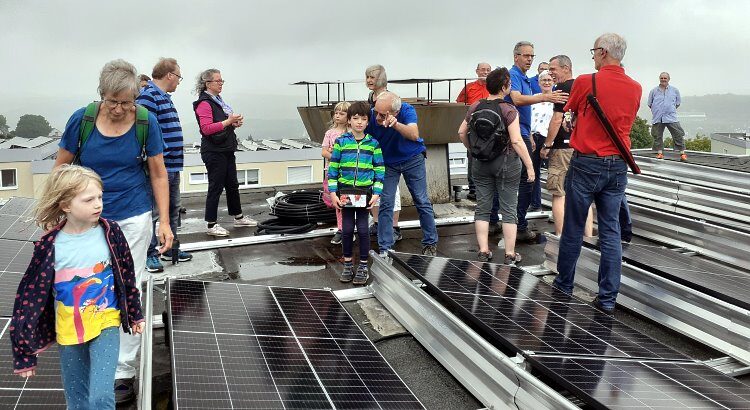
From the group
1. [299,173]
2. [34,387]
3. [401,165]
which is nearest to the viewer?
[34,387]

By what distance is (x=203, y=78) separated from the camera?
7773 millimetres

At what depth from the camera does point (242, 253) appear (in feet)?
25.1

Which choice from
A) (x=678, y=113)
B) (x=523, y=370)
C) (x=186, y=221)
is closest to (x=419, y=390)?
(x=523, y=370)

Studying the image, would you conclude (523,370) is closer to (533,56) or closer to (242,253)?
(242,253)

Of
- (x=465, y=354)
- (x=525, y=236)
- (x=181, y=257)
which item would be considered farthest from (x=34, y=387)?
(x=525, y=236)

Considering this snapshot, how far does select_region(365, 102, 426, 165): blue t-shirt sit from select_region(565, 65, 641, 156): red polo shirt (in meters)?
1.96

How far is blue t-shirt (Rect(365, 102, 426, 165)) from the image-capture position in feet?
22.6

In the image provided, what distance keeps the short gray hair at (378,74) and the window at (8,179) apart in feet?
118

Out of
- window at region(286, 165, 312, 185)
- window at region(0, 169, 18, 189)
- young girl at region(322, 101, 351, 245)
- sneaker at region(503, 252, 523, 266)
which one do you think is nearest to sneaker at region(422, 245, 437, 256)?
sneaker at region(503, 252, 523, 266)

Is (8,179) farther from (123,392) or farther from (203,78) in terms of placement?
(123,392)

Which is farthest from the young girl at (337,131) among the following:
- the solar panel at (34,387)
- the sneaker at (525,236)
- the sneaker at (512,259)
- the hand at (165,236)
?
the solar panel at (34,387)

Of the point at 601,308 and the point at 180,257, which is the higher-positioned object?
the point at 180,257

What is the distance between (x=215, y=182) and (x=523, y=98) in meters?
3.93

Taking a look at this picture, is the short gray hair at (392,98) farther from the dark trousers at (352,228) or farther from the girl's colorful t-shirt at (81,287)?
the girl's colorful t-shirt at (81,287)
